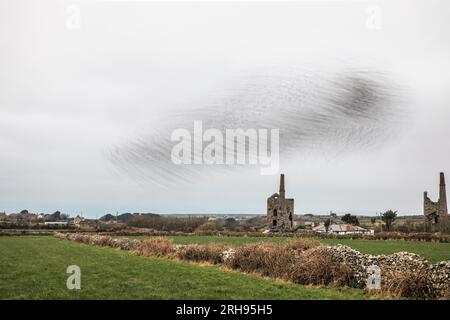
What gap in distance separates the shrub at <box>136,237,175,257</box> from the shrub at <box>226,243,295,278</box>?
10.8 m

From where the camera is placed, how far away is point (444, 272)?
20.2m

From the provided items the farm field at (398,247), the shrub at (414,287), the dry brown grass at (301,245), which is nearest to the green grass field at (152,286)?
the shrub at (414,287)

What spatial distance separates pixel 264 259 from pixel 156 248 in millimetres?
16820

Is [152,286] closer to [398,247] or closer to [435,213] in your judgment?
[398,247]

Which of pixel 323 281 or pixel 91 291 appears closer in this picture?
pixel 91 291

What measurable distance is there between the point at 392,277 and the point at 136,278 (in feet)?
43.5

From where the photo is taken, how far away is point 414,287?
20.0 m

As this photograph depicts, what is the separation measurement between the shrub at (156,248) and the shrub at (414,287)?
23.5m

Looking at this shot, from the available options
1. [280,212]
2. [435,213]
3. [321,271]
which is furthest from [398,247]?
[280,212]

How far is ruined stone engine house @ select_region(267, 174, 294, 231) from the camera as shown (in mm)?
125863

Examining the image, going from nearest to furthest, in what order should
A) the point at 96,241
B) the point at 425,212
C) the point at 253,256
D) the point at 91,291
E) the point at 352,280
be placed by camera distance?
the point at 91,291 → the point at 352,280 → the point at 253,256 → the point at 96,241 → the point at 425,212
